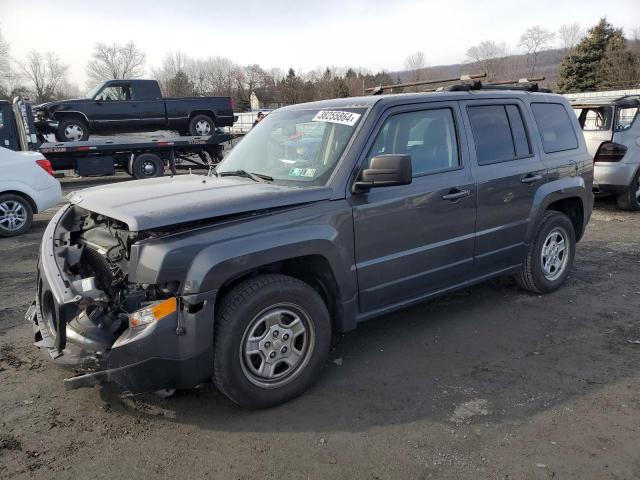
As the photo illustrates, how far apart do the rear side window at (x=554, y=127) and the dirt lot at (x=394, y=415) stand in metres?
1.66

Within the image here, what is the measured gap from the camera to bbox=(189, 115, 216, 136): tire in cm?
1747

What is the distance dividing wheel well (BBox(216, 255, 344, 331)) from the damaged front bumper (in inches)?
22.8

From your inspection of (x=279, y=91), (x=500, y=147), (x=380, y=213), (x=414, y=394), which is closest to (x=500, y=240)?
(x=500, y=147)

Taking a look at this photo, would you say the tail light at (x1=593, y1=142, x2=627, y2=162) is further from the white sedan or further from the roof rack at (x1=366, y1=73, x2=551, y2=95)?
the white sedan

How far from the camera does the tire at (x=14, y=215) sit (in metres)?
8.15

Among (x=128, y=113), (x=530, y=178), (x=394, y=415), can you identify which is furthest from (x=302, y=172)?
(x=128, y=113)

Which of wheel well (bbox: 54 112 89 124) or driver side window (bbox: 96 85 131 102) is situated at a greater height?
driver side window (bbox: 96 85 131 102)

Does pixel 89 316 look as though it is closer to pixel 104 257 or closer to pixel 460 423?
pixel 104 257

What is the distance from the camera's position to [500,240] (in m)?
4.41

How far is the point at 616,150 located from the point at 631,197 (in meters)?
0.91

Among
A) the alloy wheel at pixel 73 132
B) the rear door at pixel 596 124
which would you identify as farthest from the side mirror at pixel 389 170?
the alloy wheel at pixel 73 132

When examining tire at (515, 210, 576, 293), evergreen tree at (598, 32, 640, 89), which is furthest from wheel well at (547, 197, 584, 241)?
evergreen tree at (598, 32, 640, 89)

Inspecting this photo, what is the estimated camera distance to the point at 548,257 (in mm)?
5027

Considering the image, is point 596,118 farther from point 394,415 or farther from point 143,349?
point 143,349
